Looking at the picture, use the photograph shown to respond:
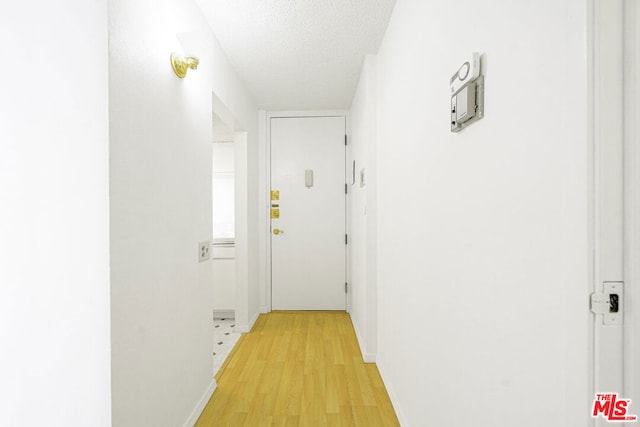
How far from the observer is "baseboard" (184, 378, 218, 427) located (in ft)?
6.12

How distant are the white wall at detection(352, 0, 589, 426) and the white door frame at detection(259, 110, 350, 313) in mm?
Answer: 2458

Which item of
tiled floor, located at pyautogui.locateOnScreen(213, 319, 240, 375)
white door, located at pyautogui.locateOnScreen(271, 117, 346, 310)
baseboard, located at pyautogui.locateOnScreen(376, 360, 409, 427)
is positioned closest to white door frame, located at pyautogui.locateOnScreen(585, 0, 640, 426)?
baseboard, located at pyautogui.locateOnScreen(376, 360, 409, 427)

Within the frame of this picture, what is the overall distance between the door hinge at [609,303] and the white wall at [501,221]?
19mm

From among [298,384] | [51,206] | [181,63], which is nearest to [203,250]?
[51,206]

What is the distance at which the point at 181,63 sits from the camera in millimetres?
1684

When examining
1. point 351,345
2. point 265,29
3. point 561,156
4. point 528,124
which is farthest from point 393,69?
point 351,345

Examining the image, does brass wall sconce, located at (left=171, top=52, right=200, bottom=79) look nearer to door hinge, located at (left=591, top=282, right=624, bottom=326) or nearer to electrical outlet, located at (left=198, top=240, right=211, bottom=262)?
electrical outlet, located at (left=198, top=240, right=211, bottom=262)

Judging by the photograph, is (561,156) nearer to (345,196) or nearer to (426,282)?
(426,282)

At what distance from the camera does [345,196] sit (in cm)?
411

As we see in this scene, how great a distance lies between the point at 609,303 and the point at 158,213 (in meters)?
1.56

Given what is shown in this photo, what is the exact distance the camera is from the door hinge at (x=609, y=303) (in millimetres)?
598

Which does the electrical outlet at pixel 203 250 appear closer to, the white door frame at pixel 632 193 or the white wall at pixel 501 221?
the white wall at pixel 501 221

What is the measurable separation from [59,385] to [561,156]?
1.72 meters

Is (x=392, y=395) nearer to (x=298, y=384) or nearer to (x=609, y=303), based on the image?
(x=298, y=384)
